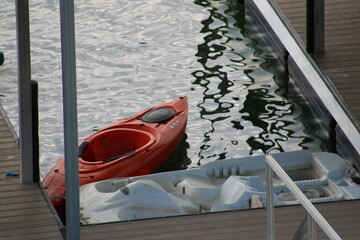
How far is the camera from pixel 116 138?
30.8ft

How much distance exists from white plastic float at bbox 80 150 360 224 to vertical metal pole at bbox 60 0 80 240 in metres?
1.17

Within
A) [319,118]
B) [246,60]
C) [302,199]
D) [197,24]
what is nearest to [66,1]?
[302,199]

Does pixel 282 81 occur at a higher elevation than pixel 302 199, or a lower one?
lower

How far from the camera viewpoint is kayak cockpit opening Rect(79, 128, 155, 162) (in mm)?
9305

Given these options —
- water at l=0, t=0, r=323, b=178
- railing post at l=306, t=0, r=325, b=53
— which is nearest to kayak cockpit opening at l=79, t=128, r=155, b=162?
water at l=0, t=0, r=323, b=178

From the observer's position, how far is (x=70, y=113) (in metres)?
6.50

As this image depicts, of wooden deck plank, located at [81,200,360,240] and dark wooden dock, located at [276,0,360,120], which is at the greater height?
dark wooden dock, located at [276,0,360,120]

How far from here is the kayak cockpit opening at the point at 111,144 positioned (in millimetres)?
9305

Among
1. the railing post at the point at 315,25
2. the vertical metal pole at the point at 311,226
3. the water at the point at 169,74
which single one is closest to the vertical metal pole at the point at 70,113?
the vertical metal pole at the point at 311,226

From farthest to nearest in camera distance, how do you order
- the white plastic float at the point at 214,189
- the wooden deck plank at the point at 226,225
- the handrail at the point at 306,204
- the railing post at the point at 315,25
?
1. the railing post at the point at 315,25
2. the white plastic float at the point at 214,189
3. the wooden deck plank at the point at 226,225
4. the handrail at the point at 306,204

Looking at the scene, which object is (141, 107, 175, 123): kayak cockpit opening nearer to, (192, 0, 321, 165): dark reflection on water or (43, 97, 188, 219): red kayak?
(43, 97, 188, 219): red kayak

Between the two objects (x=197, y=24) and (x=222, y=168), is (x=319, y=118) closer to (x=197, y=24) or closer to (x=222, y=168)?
(x=222, y=168)

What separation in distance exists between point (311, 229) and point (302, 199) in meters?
0.19

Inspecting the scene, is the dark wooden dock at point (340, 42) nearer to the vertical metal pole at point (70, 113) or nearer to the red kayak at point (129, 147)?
the red kayak at point (129, 147)
